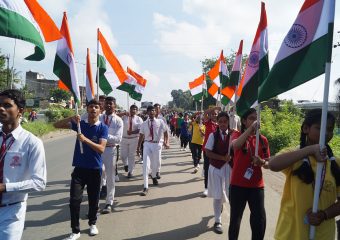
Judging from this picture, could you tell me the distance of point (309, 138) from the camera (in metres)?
2.87

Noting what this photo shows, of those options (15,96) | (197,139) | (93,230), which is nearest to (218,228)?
(93,230)

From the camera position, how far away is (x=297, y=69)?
3156 mm

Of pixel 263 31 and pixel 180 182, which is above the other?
pixel 263 31

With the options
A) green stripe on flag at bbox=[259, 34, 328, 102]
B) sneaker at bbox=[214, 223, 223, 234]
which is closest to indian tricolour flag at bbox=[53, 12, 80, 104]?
green stripe on flag at bbox=[259, 34, 328, 102]

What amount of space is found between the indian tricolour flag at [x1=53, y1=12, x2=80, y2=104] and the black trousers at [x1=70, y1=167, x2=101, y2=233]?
3.64 ft

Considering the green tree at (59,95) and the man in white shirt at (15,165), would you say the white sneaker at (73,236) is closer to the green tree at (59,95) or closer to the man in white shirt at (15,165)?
the man in white shirt at (15,165)

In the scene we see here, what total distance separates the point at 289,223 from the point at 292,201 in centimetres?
17

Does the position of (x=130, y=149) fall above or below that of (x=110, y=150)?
below

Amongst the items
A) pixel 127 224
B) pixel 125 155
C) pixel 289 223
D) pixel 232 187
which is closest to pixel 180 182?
pixel 125 155

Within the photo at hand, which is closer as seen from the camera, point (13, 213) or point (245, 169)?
point (13, 213)

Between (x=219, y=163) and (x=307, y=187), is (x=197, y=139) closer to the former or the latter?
(x=219, y=163)

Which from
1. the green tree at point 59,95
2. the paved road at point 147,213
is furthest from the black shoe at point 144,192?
the green tree at point 59,95

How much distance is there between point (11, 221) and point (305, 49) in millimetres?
2859

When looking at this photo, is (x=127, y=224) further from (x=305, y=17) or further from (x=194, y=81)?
(x=194, y=81)
